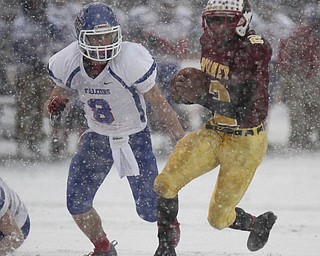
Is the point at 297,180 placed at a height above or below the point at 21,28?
below

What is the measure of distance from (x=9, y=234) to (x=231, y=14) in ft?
6.17

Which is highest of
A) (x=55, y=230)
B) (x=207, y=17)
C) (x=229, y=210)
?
(x=207, y=17)

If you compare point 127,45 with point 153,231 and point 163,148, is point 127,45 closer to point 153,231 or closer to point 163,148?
point 153,231

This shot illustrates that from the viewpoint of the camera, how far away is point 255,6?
9.88 meters

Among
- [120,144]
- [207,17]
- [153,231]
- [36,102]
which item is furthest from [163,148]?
[207,17]

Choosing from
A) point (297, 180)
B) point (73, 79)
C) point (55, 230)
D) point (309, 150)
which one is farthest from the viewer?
point (309, 150)

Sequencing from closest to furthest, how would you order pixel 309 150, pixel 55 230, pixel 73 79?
pixel 73 79 < pixel 55 230 < pixel 309 150

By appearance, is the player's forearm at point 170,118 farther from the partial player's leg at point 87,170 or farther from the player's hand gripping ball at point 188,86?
the partial player's leg at point 87,170

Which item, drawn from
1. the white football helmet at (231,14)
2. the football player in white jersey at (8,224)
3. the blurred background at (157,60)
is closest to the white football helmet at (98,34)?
the white football helmet at (231,14)

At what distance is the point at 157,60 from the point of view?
9227 mm

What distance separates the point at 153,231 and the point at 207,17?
281 cm

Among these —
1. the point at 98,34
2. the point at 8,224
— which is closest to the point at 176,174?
the point at 98,34

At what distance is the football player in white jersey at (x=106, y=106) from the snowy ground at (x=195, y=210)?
0.88 m

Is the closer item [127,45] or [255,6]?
[127,45]
